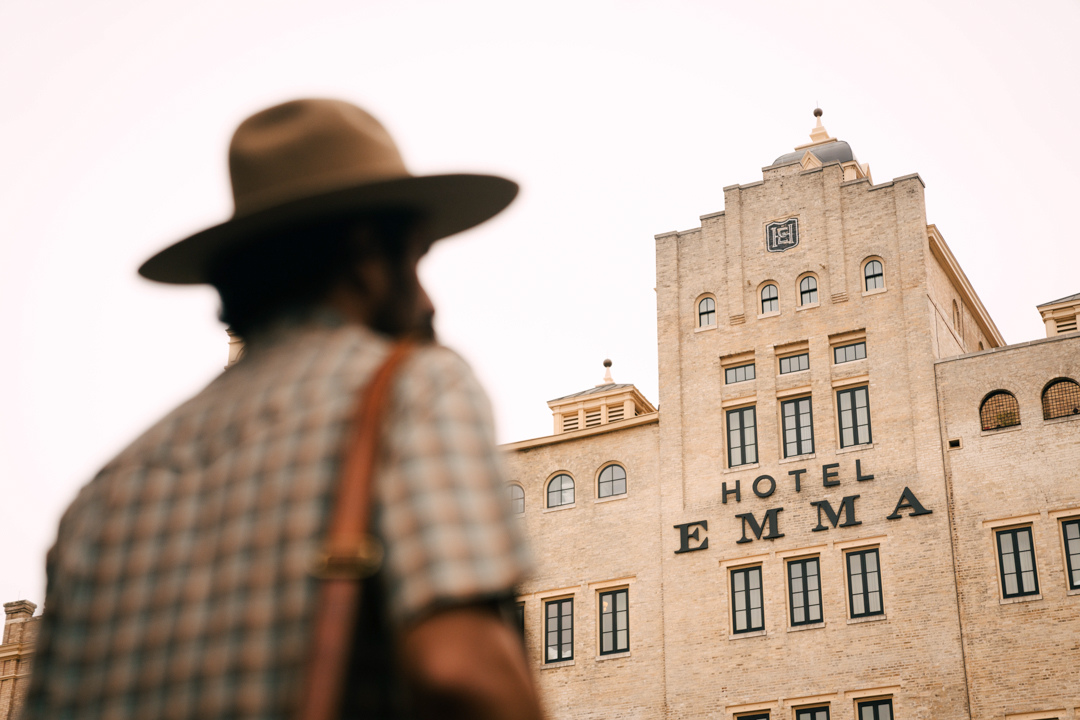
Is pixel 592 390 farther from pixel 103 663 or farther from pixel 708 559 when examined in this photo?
pixel 103 663

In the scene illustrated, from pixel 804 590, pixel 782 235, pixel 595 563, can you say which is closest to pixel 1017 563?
pixel 804 590

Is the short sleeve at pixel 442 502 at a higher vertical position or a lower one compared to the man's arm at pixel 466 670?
higher

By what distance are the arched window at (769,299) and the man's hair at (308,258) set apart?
33525mm

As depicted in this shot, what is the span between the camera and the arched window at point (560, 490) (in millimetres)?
36562

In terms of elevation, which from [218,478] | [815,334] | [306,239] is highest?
[815,334]

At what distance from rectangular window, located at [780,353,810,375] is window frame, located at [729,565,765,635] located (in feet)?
17.2

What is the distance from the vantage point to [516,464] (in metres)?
37.8

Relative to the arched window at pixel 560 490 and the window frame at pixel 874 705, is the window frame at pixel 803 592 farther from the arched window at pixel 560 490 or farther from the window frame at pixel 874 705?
the arched window at pixel 560 490

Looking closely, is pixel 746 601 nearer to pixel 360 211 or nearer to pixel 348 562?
pixel 360 211

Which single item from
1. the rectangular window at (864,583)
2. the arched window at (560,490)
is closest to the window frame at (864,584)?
the rectangular window at (864,583)

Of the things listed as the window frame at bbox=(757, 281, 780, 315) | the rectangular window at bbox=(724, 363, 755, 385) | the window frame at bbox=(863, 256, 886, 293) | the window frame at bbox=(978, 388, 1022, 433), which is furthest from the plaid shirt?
the window frame at bbox=(757, 281, 780, 315)

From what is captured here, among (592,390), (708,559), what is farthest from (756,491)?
(592,390)

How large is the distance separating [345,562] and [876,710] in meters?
30.4

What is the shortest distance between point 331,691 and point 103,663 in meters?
0.62
